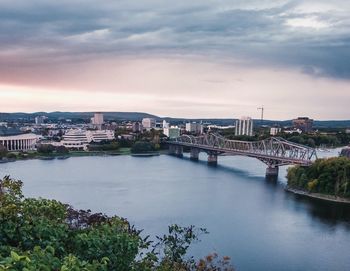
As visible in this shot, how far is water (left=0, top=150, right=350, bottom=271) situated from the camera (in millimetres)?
7633

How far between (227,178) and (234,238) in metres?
8.68

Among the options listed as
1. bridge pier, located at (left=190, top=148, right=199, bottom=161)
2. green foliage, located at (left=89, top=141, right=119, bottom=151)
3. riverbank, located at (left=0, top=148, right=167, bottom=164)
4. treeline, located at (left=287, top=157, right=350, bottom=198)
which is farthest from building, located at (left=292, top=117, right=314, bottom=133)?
treeline, located at (left=287, top=157, right=350, bottom=198)

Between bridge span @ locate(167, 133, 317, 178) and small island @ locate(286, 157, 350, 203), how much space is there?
195 cm

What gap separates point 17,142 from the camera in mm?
28375

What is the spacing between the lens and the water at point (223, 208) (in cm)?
763

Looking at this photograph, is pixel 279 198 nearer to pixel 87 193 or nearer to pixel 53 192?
pixel 87 193

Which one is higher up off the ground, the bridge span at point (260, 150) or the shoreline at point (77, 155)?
the bridge span at point (260, 150)

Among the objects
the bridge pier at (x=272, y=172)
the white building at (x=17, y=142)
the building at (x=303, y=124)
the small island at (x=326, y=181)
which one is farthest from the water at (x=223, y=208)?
the building at (x=303, y=124)

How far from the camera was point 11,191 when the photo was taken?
309cm

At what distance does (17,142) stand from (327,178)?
20.7 meters

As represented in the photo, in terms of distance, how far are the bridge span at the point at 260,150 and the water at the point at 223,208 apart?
868 mm

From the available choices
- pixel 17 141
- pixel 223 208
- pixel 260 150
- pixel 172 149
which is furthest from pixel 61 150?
pixel 223 208

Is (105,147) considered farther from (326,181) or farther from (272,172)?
(326,181)

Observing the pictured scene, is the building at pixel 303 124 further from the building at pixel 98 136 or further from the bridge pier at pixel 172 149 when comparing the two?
the building at pixel 98 136
